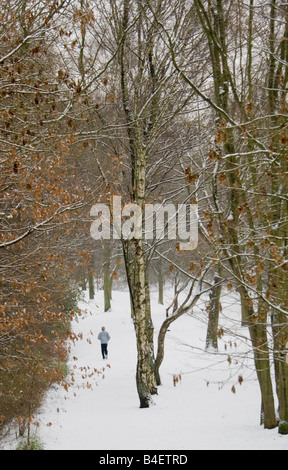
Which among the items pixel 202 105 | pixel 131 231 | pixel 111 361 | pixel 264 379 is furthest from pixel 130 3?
pixel 111 361

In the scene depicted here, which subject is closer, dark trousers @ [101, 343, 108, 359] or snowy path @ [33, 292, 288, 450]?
snowy path @ [33, 292, 288, 450]

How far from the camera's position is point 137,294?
35.6 ft

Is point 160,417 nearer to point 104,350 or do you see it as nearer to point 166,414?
point 166,414

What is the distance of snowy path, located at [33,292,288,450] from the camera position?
8.47 metres

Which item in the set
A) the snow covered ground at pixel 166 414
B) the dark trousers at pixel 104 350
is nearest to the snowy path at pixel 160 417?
the snow covered ground at pixel 166 414

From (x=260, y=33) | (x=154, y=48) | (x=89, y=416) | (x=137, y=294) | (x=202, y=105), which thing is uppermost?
(x=154, y=48)

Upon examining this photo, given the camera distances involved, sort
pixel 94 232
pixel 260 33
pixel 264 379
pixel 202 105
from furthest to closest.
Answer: pixel 94 232, pixel 202 105, pixel 264 379, pixel 260 33

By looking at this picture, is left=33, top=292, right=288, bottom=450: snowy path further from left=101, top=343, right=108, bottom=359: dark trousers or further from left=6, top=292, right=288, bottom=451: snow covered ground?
left=101, top=343, right=108, bottom=359: dark trousers

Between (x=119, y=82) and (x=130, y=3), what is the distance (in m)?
1.80

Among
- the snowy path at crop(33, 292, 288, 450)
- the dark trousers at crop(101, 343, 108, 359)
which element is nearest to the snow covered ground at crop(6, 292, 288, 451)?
the snowy path at crop(33, 292, 288, 450)

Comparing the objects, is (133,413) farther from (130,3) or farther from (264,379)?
(130,3)

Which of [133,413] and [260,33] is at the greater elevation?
[260,33]

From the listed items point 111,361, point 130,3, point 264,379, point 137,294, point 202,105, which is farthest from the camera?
point 111,361

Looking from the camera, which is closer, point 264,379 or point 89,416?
point 264,379
